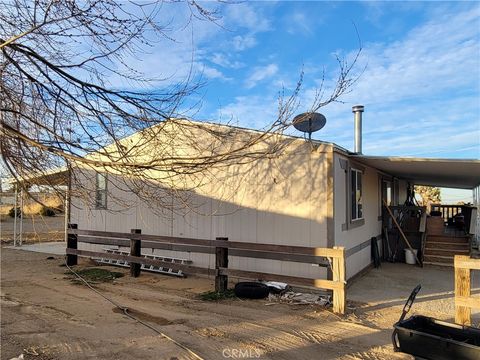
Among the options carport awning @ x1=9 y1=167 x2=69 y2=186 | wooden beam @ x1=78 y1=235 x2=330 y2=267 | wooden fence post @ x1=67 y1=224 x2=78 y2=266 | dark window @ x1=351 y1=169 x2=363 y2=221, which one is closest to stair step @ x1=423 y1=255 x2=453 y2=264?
dark window @ x1=351 y1=169 x2=363 y2=221

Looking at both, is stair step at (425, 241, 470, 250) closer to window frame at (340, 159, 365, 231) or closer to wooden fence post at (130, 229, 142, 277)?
window frame at (340, 159, 365, 231)

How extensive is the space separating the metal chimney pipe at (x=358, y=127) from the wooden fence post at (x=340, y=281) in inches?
279

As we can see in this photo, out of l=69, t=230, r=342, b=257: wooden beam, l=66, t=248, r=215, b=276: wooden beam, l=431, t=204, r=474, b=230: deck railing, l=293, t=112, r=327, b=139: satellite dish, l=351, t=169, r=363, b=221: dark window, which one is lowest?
l=66, t=248, r=215, b=276: wooden beam

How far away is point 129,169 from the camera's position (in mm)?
4590

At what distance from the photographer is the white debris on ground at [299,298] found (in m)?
7.42

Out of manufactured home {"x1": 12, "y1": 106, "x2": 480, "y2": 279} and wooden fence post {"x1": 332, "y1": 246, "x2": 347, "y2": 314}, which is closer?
wooden fence post {"x1": 332, "y1": 246, "x2": 347, "y2": 314}

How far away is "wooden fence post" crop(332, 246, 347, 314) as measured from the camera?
22.2 ft

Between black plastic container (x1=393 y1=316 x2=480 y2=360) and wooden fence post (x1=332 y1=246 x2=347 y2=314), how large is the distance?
2.32 m

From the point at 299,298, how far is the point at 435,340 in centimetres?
395

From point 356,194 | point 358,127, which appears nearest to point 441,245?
point 358,127

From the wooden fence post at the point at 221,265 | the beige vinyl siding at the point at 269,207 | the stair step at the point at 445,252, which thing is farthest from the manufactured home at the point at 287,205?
the stair step at the point at 445,252

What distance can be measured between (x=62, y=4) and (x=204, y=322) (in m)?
4.45

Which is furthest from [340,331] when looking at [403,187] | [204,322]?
[403,187]

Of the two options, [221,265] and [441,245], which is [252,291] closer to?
[221,265]
